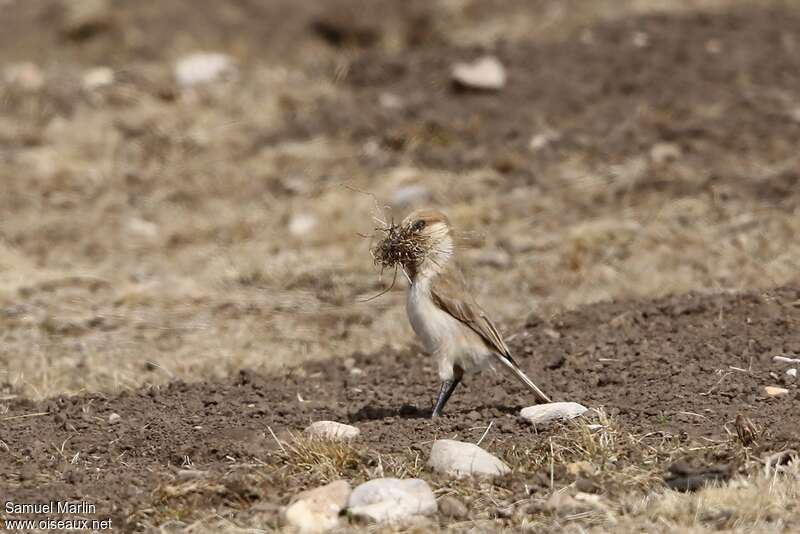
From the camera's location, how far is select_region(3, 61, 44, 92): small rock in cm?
1614

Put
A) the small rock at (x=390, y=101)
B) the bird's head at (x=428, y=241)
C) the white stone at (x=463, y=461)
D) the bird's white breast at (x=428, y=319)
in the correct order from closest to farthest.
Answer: the white stone at (x=463, y=461), the bird's white breast at (x=428, y=319), the bird's head at (x=428, y=241), the small rock at (x=390, y=101)

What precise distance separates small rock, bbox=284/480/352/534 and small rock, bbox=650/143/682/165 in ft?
25.5

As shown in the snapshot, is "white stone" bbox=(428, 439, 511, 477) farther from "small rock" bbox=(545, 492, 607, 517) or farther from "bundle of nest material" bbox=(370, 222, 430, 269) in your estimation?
"bundle of nest material" bbox=(370, 222, 430, 269)

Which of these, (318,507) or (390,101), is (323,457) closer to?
(318,507)

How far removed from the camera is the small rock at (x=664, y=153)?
1276cm

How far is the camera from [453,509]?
5707 millimetres

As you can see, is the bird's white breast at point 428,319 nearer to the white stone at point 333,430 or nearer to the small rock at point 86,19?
the white stone at point 333,430

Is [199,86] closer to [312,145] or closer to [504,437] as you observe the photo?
[312,145]

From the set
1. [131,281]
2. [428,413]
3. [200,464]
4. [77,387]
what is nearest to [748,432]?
[428,413]

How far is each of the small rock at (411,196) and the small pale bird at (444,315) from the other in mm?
5387

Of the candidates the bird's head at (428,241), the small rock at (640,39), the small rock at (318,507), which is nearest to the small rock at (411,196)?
the small rock at (640,39)

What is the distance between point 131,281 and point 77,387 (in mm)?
3113

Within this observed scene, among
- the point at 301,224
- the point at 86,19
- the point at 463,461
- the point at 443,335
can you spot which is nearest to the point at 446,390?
the point at 443,335

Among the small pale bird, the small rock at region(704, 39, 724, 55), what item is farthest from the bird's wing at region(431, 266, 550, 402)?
the small rock at region(704, 39, 724, 55)
